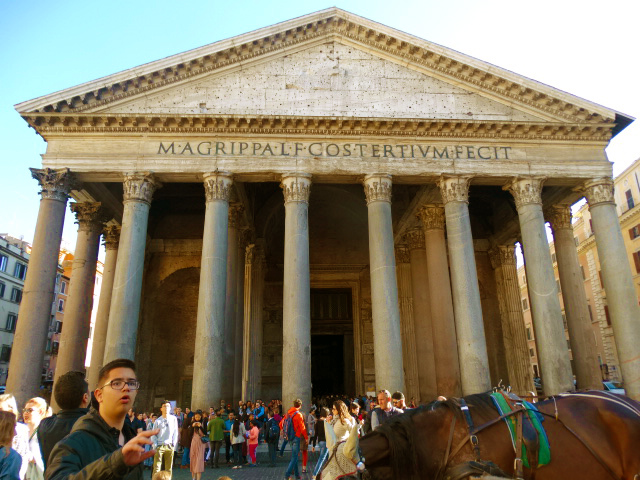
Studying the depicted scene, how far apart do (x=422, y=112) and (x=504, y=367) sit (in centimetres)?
1149

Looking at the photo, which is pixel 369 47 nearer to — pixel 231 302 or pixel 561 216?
pixel 561 216

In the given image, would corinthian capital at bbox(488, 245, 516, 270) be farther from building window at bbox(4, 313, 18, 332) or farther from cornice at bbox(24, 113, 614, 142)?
A: building window at bbox(4, 313, 18, 332)

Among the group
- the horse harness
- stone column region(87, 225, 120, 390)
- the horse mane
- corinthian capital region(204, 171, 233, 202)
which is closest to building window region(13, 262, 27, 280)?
stone column region(87, 225, 120, 390)

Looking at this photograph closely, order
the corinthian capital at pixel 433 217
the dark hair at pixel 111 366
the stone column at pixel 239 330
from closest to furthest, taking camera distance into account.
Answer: the dark hair at pixel 111 366, the stone column at pixel 239 330, the corinthian capital at pixel 433 217

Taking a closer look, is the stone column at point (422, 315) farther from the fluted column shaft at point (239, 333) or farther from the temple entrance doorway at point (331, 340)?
the fluted column shaft at point (239, 333)

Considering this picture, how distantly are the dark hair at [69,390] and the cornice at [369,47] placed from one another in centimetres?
1210

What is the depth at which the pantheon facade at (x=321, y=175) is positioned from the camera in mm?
12211

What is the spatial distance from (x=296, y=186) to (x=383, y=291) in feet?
12.7

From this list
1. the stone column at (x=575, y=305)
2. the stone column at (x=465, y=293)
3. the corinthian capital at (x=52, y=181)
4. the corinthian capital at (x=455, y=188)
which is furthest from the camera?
the stone column at (x=575, y=305)

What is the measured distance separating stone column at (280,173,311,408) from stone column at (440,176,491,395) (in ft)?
13.7

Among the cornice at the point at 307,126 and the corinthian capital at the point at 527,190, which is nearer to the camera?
the cornice at the point at 307,126

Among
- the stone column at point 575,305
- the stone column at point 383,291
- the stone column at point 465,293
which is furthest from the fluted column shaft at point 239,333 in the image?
the stone column at point 575,305

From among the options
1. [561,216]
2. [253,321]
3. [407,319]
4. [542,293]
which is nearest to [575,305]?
[561,216]

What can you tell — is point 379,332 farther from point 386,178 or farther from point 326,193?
point 326,193
